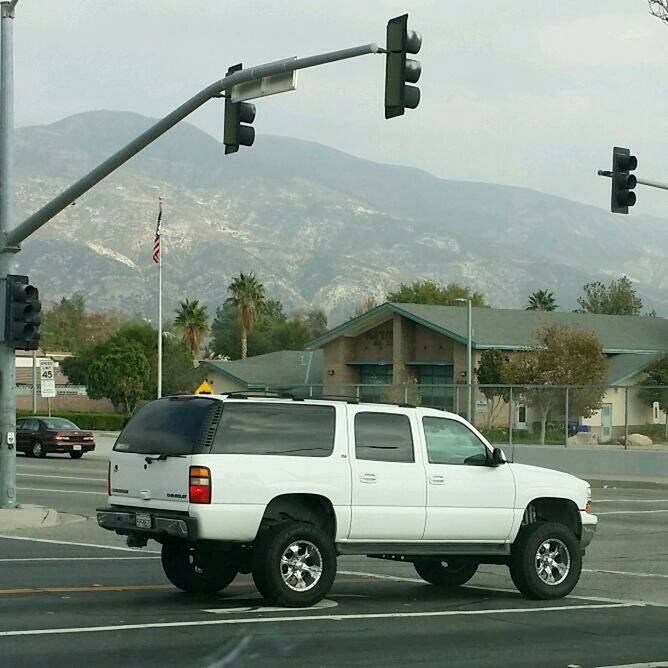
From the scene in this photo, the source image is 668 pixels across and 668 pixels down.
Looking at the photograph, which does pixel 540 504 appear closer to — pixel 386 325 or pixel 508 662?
pixel 508 662

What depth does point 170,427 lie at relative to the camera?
13.5 m

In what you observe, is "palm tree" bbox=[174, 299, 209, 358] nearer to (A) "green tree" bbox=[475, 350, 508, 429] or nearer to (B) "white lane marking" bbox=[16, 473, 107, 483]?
(A) "green tree" bbox=[475, 350, 508, 429]

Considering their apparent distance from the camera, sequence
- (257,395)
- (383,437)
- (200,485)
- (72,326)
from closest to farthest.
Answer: (200,485)
(257,395)
(383,437)
(72,326)

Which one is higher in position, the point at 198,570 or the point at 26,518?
the point at 198,570

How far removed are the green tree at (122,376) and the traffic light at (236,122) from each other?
241ft

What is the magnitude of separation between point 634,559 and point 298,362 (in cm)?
7448

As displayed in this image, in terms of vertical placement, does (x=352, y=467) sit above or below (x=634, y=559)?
above

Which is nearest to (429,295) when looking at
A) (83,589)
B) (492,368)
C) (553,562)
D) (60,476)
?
(492,368)

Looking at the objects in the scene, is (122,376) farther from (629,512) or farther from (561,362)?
(629,512)

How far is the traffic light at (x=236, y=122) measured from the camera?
1962 cm

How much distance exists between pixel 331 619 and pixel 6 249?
42.3 feet

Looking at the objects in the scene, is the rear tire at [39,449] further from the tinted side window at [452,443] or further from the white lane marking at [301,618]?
the white lane marking at [301,618]

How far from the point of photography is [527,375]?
2753 inches

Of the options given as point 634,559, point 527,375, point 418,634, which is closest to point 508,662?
point 418,634
